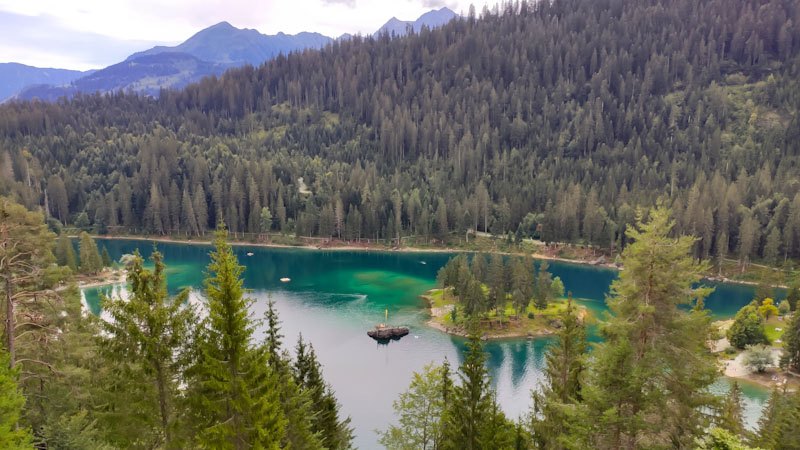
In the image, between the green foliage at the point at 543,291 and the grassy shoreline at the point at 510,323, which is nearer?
the grassy shoreline at the point at 510,323

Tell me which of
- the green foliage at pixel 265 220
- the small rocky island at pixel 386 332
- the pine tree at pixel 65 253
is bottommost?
the small rocky island at pixel 386 332

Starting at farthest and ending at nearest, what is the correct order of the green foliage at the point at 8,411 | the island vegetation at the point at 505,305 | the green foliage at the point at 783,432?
the island vegetation at the point at 505,305, the green foliage at the point at 783,432, the green foliage at the point at 8,411

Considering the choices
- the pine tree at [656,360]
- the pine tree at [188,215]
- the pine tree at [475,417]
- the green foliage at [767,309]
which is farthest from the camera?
the pine tree at [188,215]

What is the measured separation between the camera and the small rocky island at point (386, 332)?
66.3 meters

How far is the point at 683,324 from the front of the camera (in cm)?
1466

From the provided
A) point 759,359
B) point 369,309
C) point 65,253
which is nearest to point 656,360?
point 759,359

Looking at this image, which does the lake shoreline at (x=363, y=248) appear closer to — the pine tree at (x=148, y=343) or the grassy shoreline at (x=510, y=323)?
the grassy shoreline at (x=510, y=323)

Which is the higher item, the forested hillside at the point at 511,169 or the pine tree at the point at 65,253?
the forested hillside at the point at 511,169

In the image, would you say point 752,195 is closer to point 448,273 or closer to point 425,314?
point 448,273

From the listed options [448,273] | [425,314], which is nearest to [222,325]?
[425,314]

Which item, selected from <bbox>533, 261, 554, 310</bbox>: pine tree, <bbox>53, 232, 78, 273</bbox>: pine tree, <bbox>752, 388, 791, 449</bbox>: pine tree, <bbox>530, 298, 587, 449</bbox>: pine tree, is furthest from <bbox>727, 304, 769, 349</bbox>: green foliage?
<bbox>53, 232, 78, 273</bbox>: pine tree

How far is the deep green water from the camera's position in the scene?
173ft

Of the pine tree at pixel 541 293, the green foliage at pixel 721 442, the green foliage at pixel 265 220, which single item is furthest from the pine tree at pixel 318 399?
the green foliage at pixel 265 220

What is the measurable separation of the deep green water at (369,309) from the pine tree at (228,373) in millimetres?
17219
